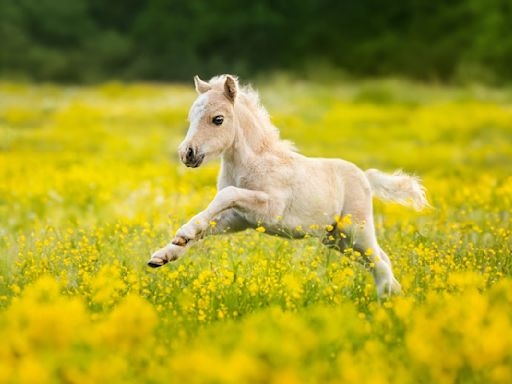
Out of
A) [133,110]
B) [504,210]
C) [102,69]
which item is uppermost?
[102,69]

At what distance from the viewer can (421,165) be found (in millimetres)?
18578

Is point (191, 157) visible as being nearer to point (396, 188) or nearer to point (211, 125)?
point (211, 125)

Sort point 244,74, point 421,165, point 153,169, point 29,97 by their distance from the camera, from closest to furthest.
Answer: point 153,169 → point 421,165 → point 29,97 → point 244,74

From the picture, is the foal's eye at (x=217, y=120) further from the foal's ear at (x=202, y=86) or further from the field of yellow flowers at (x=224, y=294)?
the field of yellow flowers at (x=224, y=294)

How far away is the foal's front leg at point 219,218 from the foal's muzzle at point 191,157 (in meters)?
0.34

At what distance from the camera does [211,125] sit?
622 cm

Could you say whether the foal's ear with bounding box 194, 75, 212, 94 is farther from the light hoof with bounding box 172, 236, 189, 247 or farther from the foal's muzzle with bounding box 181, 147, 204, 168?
the light hoof with bounding box 172, 236, 189, 247

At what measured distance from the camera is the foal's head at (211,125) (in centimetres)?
608

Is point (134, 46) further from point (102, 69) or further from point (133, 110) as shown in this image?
point (133, 110)

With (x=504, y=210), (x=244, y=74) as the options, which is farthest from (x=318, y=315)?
(x=244, y=74)

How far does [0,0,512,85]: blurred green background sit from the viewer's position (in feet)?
167

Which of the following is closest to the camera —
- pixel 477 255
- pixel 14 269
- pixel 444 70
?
pixel 14 269

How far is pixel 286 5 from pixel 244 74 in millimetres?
9166

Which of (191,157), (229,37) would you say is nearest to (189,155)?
(191,157)
